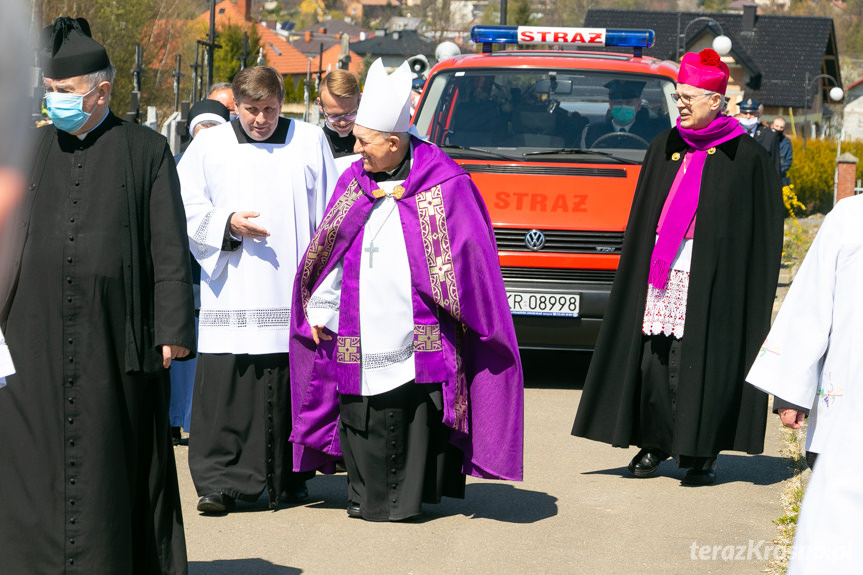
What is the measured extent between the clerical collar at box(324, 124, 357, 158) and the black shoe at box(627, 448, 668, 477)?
92.3 inches

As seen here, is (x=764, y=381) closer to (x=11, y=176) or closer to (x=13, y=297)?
(x=13, y=297)

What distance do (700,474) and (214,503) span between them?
246 centimetres

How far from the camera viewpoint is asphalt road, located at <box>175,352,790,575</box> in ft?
17.1

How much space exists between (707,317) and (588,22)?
61.5 meters

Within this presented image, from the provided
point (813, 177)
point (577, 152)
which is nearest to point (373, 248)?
point (577, 152)

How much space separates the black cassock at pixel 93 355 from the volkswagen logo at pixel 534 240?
4.62m

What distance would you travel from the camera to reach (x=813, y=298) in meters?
3.38

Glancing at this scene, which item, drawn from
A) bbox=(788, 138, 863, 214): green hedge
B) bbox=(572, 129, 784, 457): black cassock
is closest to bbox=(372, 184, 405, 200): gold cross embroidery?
bbox=(572, 129, 784, 457): black cassock

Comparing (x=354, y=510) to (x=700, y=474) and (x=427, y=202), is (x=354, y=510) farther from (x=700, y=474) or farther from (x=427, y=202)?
(x=700, y=474)

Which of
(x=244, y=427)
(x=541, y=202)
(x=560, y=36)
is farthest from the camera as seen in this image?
(x=560, y=36)

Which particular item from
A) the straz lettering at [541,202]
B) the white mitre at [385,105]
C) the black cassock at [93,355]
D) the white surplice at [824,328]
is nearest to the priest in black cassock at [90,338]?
the black cassock at [93,355]

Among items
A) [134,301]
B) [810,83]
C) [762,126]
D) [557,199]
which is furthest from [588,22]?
[134,301]

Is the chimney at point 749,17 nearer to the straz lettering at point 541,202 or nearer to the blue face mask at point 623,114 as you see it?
the blue face mask at point 623,114

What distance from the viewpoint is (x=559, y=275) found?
29.0 feet
